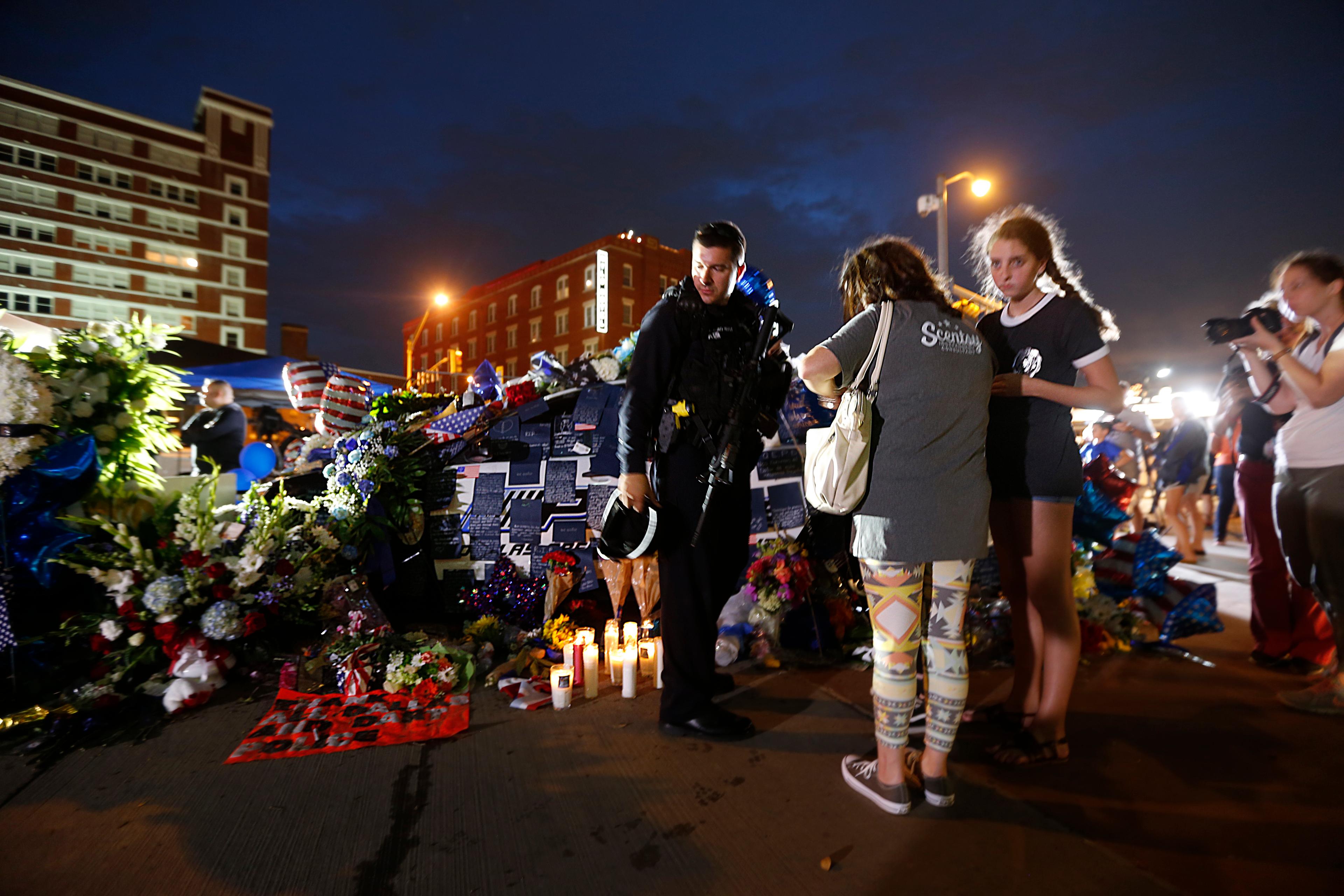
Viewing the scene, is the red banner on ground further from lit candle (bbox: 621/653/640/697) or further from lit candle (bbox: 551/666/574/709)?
lit candle (bbox: 621/653/640/697)

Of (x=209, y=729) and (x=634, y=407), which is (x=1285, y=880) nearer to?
(x=634, y=407)

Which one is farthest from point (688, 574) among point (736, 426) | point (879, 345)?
point (879, 345)

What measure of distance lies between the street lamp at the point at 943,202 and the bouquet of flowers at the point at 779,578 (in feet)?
31.0

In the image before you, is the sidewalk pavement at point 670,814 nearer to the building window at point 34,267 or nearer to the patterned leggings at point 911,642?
the patterned leggings at point 911,642

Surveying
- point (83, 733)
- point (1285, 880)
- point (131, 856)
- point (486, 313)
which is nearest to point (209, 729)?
point (83, 733)

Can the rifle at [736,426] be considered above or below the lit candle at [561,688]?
above

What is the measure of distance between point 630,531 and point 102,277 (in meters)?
52.5

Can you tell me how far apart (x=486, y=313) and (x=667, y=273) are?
18.1 metres

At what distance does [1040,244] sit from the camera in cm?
232

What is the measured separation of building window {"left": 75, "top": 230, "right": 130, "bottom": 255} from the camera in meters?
38.5

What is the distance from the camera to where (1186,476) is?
669cm

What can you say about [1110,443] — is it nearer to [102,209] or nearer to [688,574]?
[688,574]

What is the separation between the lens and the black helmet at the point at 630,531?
2406 mm

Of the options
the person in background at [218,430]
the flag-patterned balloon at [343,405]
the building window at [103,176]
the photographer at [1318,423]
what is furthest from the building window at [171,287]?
the photographer at [1318,423]
